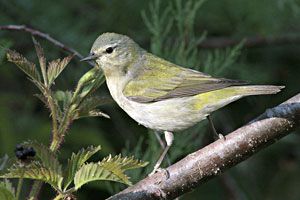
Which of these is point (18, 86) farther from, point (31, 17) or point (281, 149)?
point (281, 149)

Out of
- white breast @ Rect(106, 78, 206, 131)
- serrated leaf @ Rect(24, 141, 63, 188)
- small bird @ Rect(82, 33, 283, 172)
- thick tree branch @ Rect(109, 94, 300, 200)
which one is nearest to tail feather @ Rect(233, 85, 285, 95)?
small bird @ Rect(82, 33, 283, 172)

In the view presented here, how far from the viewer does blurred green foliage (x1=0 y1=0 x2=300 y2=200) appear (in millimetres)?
4543

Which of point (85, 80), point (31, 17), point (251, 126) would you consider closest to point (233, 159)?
point (251, 126)

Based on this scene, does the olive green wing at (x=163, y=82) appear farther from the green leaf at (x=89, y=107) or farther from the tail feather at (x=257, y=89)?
the green leaf at (x=89, y=107)

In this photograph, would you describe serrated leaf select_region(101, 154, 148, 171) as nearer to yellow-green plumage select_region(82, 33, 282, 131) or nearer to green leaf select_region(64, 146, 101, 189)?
green leaf select_region(64, 146, 101, 189)

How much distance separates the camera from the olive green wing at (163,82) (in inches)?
138

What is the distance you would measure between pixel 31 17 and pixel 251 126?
2.60 m

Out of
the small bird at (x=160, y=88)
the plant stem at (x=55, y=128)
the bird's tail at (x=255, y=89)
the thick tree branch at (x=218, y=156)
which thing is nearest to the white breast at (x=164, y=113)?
the small bird at (x=160, y=88)

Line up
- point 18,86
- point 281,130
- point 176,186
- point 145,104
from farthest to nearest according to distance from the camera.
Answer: point 18,86 → point 145,104 → point 281,130 → point 176,186

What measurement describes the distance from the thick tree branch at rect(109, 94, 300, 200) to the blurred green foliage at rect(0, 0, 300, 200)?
6.13 feet

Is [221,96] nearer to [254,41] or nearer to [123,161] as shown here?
[123,161]

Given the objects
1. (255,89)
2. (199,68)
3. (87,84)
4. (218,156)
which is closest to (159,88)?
(255,89)

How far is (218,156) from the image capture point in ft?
8.02

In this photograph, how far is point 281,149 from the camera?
5.04 metres
